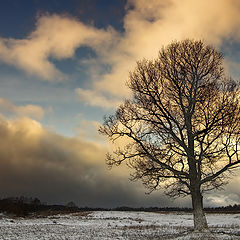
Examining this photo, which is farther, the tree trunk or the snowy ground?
the tree trunk

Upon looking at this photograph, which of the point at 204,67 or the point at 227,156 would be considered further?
the point at 204,67

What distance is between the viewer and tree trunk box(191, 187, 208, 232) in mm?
21000

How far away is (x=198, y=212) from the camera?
70.2 feet

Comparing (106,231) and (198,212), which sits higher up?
(198,212)

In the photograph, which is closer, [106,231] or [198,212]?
[198,212]

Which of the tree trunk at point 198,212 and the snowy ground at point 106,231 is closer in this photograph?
the snowy ground at point 106,231

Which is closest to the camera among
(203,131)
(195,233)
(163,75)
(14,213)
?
(195,233)

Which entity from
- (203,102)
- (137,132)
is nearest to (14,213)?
(137,132)

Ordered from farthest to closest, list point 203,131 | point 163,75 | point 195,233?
1. point 163,75
2. point 203,131
3. point 195,233

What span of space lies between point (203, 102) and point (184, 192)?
6.94 metres

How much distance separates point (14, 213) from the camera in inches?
2250

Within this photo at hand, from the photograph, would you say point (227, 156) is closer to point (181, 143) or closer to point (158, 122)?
point (181, 143)

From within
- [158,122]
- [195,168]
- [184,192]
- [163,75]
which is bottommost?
[184,192]

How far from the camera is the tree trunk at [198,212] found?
21.0 metres
